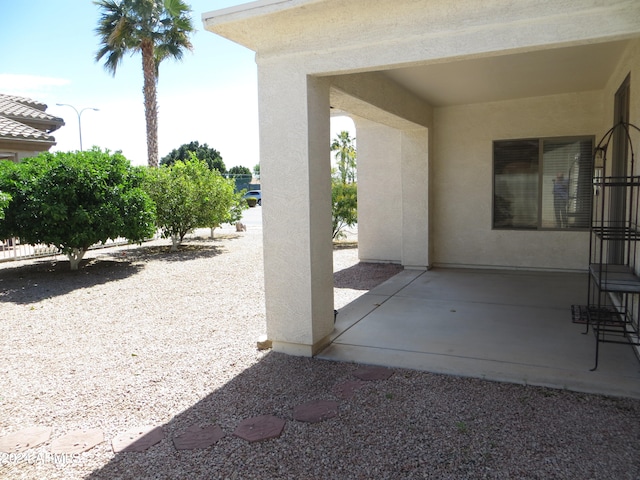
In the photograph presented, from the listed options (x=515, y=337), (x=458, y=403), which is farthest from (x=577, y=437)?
(x=515, y=337)

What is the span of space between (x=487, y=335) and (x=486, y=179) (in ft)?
15.8

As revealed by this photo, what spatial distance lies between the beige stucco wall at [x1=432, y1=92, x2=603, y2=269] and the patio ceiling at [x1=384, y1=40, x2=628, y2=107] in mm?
365

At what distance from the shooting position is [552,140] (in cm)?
886

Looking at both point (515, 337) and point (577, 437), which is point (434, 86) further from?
point (577, 437)

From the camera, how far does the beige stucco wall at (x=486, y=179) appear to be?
8680mm

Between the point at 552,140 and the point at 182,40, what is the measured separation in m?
15.8

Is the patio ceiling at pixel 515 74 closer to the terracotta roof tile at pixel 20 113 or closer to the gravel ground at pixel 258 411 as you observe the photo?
the gravel ground at pixel 258 411

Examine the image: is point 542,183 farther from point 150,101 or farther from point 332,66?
point 150,101

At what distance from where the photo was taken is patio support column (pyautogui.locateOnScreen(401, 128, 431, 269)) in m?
9.25

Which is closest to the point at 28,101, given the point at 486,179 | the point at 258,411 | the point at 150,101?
→ the point at 150,101

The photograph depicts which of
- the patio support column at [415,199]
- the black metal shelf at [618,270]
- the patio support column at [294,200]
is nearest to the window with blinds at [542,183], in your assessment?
the patio support column at [415,199]

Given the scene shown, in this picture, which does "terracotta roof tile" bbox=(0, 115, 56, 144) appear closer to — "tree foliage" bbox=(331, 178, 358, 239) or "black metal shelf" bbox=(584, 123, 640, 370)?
"tree foliage" bbox=(331, 178, 358, 239)

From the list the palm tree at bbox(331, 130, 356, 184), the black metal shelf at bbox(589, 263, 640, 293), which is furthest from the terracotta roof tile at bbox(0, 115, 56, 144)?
the black metal shelf at bbox(589, 263, 640, 293)

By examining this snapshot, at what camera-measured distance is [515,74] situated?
22.4 feet
